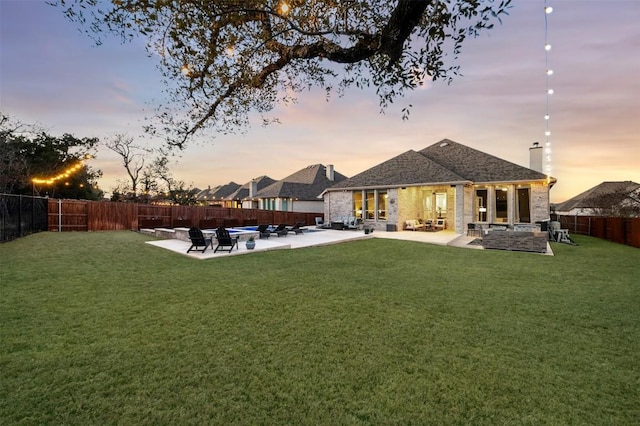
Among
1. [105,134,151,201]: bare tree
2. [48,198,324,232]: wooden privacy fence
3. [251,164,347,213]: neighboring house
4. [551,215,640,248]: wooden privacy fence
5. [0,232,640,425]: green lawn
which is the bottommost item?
[0,232,640,425]: green lawn

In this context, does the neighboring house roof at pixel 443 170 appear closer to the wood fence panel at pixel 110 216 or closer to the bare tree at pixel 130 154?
the wood fence panel at pixel 110 216

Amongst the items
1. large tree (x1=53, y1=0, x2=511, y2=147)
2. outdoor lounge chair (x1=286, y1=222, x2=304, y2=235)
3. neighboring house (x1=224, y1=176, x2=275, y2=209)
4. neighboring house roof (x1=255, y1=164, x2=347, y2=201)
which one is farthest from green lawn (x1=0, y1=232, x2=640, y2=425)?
neighboring house (x1=224, y1=176, x2=275, y2=209)

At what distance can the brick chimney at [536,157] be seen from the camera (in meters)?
19.2

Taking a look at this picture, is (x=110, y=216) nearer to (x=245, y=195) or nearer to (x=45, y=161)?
(x=45, y=161)

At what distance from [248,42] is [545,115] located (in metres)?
17.4

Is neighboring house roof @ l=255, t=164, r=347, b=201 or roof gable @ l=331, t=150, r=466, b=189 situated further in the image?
neighboring house roof @ l=255, t=164, r=347, b=201

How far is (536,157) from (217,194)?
48680 mm

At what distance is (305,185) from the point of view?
35.1 m

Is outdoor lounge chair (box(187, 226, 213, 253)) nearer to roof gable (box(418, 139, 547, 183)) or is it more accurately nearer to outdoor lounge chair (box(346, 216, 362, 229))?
outdoor lounge chair (box(346, 216, 362, 229))

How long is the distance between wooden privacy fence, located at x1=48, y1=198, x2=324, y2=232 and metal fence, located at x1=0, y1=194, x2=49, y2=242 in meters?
0.82

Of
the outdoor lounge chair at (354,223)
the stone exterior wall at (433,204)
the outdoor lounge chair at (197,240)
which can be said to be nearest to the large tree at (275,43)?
the outdoor lounge chair at (197,240)

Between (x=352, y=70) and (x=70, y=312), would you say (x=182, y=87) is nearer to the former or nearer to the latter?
(x=352, y=70)

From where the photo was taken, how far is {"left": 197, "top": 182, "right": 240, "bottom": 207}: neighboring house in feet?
164

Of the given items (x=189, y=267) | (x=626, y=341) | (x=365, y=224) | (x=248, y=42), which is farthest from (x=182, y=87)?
(x=365, y=224)
